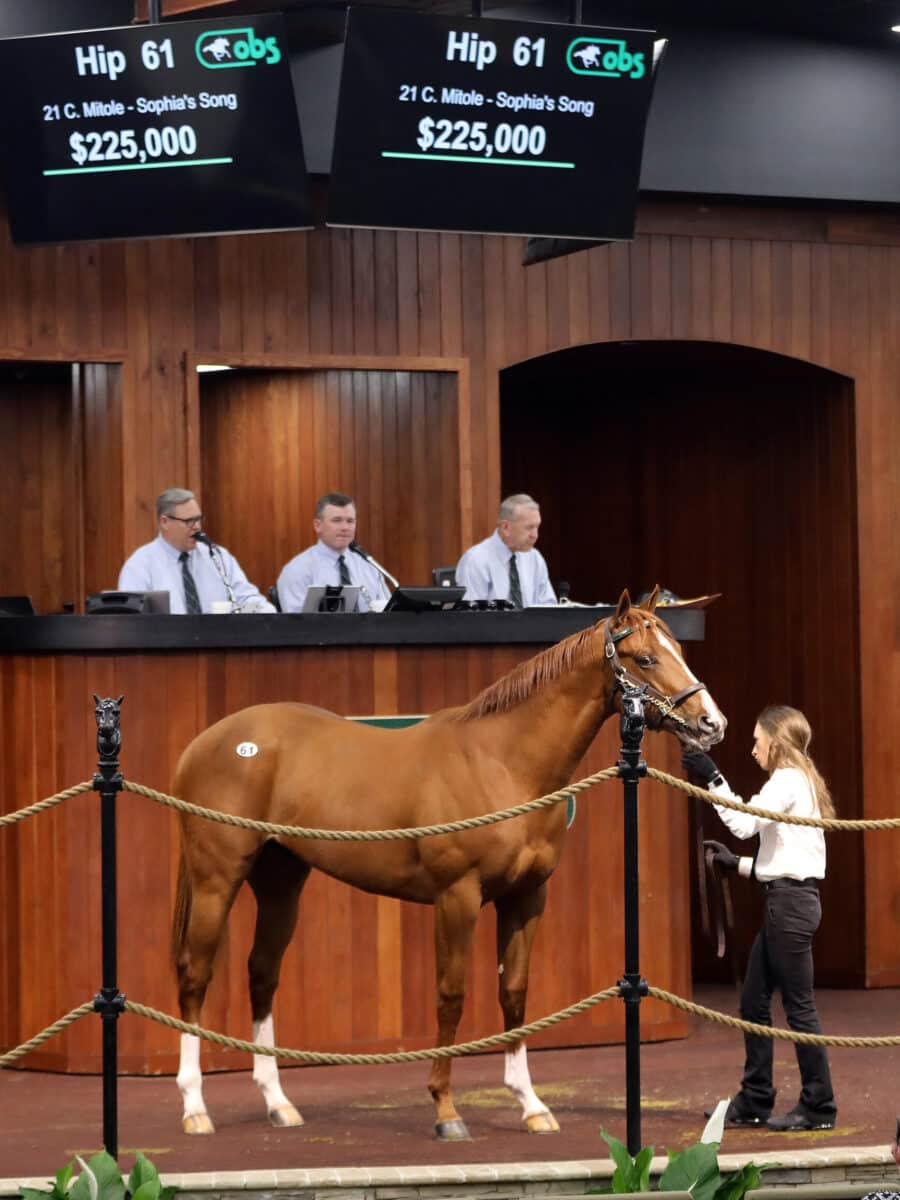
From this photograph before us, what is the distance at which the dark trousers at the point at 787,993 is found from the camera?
20.4 feet

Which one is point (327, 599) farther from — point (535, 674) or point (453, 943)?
point (453, 943)

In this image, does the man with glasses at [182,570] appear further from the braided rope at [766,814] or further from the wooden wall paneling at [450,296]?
the braided rope at [766,814]

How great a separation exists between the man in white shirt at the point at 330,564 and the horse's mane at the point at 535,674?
7.03ft

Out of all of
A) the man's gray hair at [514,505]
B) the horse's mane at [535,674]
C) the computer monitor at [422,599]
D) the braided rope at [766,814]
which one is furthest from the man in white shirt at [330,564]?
the braided rope at [766,814]

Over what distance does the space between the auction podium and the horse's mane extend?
129 centimetres

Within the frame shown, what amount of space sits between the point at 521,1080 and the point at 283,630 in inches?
81.4

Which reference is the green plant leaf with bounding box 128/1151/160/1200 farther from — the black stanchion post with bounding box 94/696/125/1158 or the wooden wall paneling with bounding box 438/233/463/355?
the wooden wall paneling with bounding box 438/233/463/355

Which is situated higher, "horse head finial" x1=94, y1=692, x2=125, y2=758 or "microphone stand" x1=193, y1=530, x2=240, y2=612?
"microphone stand" x1=193, y1=530, x2=240, y2=612

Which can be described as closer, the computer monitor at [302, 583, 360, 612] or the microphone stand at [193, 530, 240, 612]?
the computer monitor at [302, 583, 360, 612]

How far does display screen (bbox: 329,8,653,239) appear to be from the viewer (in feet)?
26.6

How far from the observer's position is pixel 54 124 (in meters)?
8.37

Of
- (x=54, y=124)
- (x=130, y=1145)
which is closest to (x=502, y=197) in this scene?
(x=54, y=124)

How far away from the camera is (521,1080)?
251 inches

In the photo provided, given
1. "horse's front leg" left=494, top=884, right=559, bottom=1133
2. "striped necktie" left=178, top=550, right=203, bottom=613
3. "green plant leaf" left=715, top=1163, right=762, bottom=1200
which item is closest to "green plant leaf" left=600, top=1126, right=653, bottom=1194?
"green plant leaf" left=715, top=1163, right=762, bottom=1200
